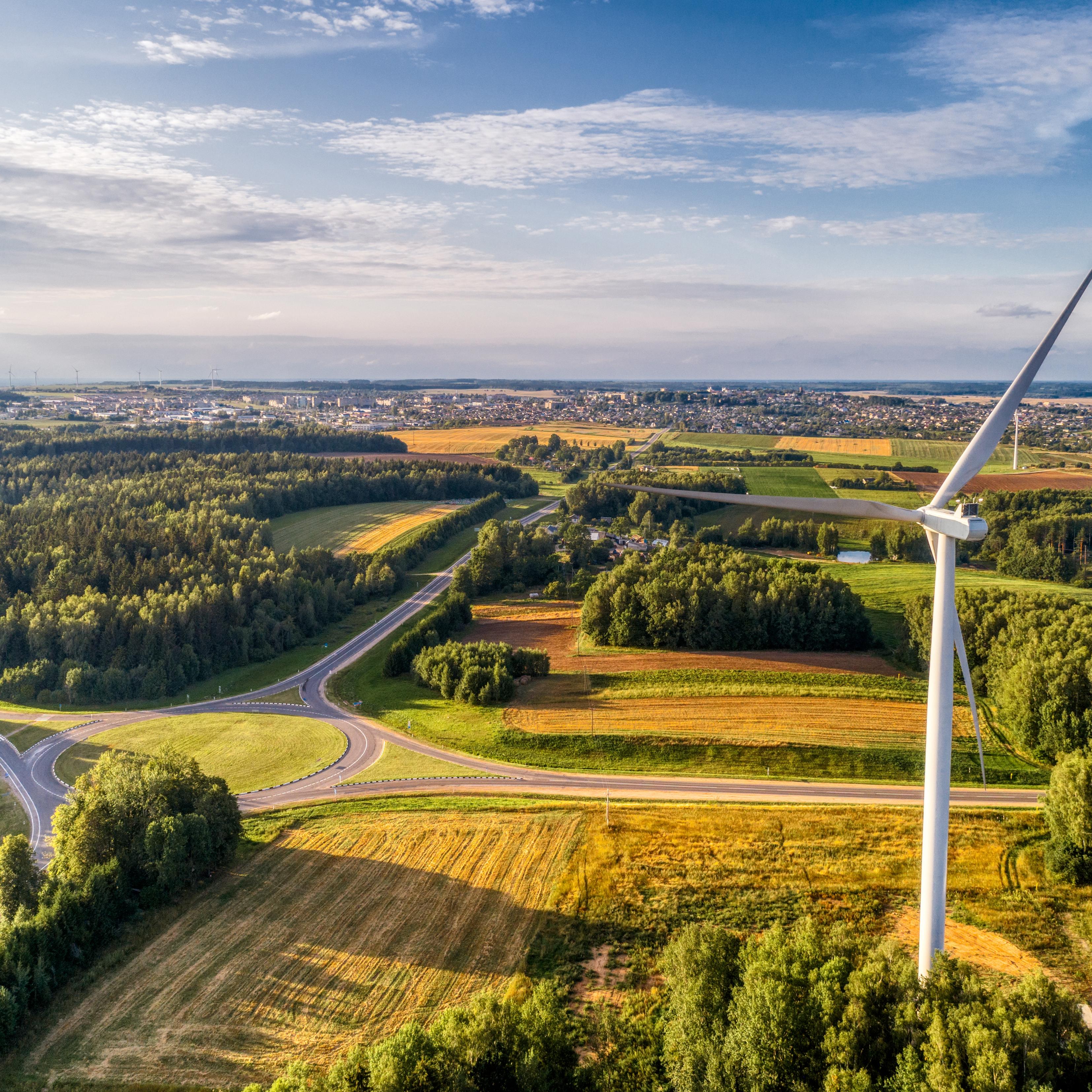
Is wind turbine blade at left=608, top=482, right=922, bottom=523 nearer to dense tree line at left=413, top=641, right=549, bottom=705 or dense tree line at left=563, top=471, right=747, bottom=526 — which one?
dense tree line at left=413, top=641, right=549, bottom=705

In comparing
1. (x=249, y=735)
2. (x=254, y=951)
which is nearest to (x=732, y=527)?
(x=249, y=735)

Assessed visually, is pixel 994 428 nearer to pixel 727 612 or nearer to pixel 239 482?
pixel 727 612

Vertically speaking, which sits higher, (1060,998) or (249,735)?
(1060,998)

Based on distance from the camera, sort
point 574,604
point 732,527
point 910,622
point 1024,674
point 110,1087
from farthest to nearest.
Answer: point 732,527, point 574,604, point 910,622, point 1024,674, point 110,1087

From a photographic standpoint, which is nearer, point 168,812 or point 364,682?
point 168,812

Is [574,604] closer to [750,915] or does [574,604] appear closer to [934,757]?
[750,915]

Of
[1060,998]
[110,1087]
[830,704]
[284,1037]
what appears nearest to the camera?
[1060,998]

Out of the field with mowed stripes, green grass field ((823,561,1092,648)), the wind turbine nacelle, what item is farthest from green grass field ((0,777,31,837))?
green grass field ((823,561,1092,648))
